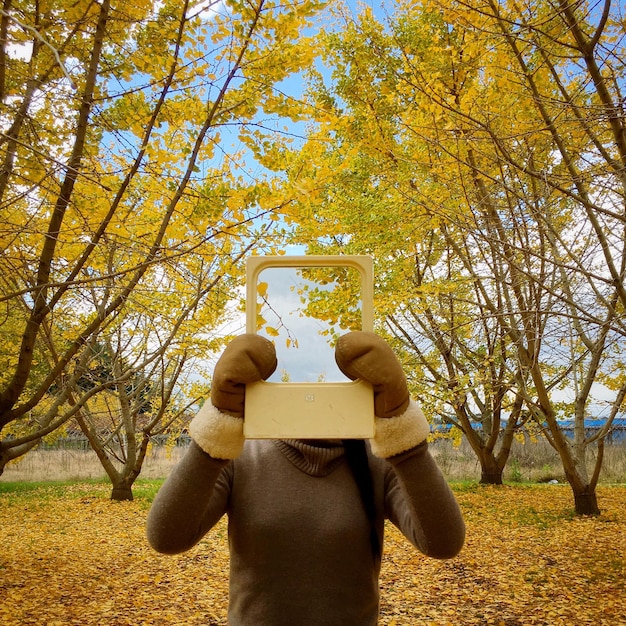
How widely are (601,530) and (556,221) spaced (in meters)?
4.29

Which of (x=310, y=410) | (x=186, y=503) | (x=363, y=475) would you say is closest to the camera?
(x=310, y=410)

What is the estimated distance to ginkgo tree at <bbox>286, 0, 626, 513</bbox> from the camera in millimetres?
3602

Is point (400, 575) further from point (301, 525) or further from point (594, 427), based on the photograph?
point (301, 525)

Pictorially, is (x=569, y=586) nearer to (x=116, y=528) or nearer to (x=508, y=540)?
(x=508, y=540)

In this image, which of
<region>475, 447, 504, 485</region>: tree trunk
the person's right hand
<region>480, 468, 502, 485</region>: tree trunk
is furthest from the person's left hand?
<region>480, 468, 502, 485</region>: tree trunk

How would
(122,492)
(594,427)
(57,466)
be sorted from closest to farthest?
Result: (594,427), (122,492), (57,466)

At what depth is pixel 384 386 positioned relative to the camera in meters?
0.99

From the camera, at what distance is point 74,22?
317cm

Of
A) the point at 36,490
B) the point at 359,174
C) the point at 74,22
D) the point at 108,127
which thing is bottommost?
the point at 36,490

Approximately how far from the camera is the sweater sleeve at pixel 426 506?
1.20m

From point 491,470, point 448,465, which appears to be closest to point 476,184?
point 491,470

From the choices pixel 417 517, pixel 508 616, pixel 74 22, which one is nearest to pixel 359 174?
pixel 74 22

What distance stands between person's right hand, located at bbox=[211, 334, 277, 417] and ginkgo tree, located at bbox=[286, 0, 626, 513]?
7.29 ft

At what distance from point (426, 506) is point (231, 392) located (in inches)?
21.9
